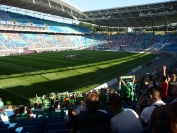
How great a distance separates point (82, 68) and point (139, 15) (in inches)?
1341

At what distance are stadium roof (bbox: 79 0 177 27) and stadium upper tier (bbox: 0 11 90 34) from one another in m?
10.1

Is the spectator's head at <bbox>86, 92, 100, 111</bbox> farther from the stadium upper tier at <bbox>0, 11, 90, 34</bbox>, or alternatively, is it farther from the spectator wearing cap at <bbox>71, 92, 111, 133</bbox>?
the stadium upper tier at <bbox>0, 11, 90, 34</bbox>

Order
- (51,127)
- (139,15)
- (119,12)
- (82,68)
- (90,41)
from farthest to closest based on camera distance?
(90,41) < (119,12) < (139,15) < (82,68) < (51,127)

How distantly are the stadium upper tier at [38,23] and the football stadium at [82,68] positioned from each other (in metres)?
0.36


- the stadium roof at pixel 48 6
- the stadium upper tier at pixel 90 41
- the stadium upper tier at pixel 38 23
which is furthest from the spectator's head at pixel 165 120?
the stadium upper tier at pixel 38 23

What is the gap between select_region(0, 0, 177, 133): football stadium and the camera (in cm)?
347

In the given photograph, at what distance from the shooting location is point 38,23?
63094mm

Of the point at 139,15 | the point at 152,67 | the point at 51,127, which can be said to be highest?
the point at 139,15

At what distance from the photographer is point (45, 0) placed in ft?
164

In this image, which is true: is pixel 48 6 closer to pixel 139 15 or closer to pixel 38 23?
pixel 38 23

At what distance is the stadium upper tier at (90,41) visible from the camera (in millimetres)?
51688

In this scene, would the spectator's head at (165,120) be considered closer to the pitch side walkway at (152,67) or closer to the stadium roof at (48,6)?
the pitch side walkway at (152,67)

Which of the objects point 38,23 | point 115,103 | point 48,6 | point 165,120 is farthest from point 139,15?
point 165,120

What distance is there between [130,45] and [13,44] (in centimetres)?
3671
